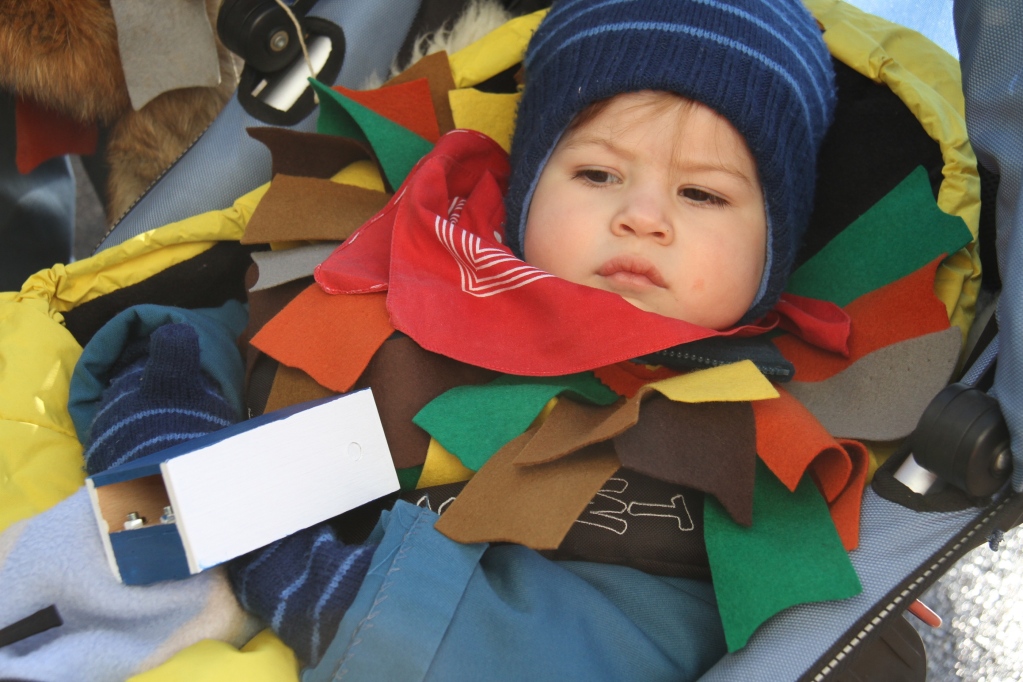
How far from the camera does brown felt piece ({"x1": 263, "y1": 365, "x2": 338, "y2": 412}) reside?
2.83 feet

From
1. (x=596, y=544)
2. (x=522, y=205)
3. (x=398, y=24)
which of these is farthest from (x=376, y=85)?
(x=596, y=544)

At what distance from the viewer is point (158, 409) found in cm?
79

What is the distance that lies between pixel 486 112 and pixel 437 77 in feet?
0.27

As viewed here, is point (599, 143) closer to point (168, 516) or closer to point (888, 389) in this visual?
point (888, 389)

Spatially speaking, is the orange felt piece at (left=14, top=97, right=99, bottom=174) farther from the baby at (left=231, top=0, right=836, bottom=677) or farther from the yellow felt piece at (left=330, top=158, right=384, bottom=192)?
the baby at (left=231, top=0, right=836, bottom=677)

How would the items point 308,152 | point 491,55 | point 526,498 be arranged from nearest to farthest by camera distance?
1. point 526,498
2. point 308,152
3. point 491,55

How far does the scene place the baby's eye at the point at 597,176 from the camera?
3.19 ft

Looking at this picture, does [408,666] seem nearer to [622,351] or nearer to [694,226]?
[622,351]

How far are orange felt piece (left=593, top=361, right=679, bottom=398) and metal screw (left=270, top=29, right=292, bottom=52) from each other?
0.59 meters

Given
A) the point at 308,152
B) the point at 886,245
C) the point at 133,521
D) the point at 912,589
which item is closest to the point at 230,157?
the point at 308,152

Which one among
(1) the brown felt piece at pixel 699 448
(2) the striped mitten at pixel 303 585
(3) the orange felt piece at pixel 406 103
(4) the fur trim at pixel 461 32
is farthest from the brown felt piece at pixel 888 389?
(4) the fur trim at pixel 461 32

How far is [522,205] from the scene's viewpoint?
1026mm

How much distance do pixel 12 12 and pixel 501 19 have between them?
2.06 feet

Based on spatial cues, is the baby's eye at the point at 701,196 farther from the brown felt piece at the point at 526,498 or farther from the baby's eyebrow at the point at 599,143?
the brown felt piece at the point at 526,498
